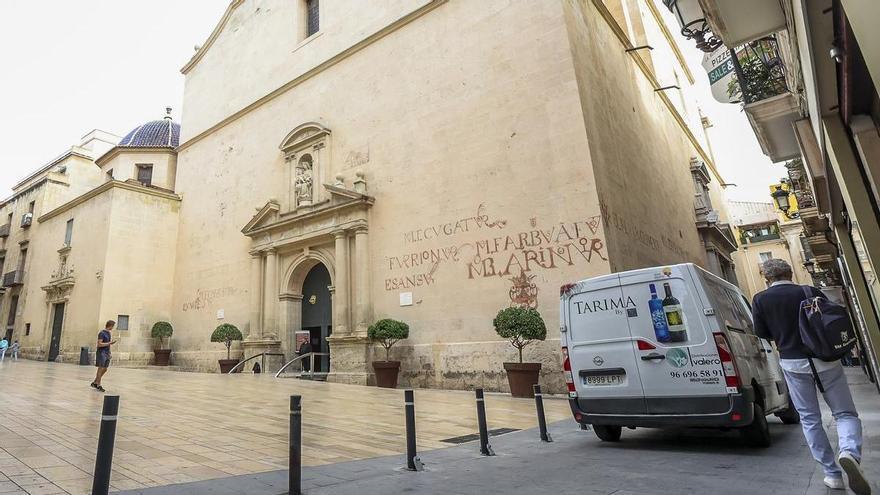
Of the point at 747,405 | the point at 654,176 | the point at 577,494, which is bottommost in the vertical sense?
the point at 577,494

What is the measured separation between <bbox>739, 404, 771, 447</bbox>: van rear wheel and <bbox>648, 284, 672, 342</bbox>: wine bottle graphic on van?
1059 mm

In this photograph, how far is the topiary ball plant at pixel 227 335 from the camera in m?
16.4

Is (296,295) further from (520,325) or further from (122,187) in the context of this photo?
(122,187)

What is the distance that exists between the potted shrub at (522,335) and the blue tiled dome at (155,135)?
2532cm

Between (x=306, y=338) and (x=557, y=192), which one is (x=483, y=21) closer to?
(x=557, y=192)

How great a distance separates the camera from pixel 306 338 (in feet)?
49.9

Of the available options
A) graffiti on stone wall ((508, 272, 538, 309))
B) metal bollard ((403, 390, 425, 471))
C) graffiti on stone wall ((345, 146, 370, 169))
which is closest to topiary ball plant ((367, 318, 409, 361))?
graffiti on stone wall ((508, 272, 538, 309))

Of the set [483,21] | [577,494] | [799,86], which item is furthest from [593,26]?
[577,494]

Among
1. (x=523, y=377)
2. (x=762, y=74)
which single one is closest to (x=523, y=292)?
(x=523, y=377)

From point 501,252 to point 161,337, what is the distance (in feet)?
52.3

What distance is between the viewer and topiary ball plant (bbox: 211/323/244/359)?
16.4m

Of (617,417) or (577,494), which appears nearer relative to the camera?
(577,494)

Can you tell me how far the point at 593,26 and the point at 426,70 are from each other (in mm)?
5535

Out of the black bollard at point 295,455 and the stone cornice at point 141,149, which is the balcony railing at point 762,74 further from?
the stone cornice at point 141,149
